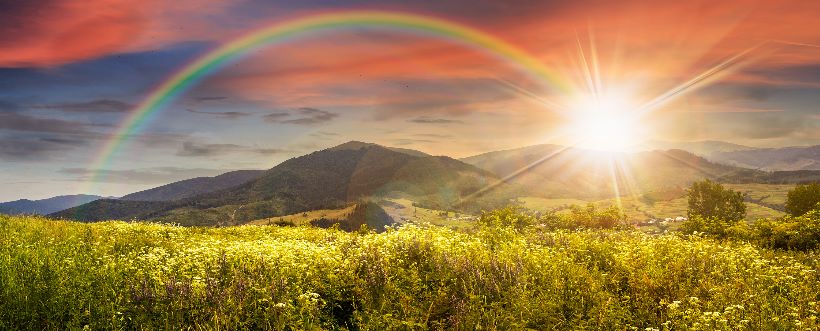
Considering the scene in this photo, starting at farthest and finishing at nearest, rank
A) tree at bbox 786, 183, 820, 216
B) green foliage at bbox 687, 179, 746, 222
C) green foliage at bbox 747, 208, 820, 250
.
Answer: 1. green foliage at bbox 687, 179, 746, 222
2. tree at bbox 786, 183, 820, 216
3. green foliage at bbox 747, 208, 820, 250

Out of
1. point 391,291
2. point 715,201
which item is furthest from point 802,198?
point 391,291

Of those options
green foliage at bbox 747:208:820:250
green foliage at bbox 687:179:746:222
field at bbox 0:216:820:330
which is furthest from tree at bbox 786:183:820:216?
field at bbox 0:216:820:330

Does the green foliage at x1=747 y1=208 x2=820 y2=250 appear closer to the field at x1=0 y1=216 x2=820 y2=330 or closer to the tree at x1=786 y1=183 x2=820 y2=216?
the field at x1=0 y1=216 x2=820 y2=330

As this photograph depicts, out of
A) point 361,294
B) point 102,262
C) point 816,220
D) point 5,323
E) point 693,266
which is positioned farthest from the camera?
point 816,220

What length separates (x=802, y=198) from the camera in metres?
61.0

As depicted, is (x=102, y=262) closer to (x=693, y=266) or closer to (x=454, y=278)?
(x=454, y=278)

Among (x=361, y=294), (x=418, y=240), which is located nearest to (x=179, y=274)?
(x=361, y=294)

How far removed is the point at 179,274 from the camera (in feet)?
29.9

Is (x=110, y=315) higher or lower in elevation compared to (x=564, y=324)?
higher

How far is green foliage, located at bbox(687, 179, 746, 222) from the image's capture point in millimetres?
100125

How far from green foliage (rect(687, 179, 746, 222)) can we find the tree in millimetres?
33759

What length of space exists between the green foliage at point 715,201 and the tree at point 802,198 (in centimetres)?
3376

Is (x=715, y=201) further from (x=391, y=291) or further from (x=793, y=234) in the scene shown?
(x=391, y=291)

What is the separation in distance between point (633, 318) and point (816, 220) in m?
21.4
